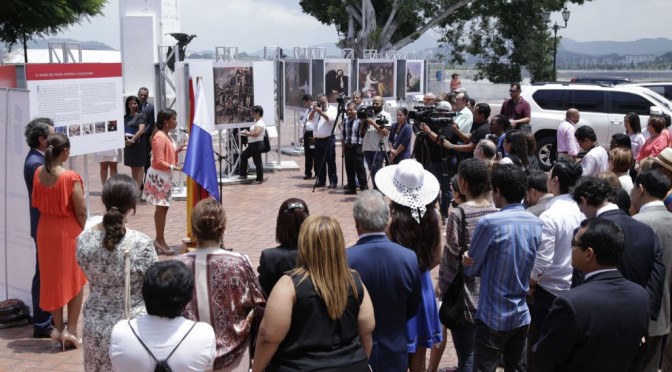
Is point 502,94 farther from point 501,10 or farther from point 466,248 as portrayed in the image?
point 466,248

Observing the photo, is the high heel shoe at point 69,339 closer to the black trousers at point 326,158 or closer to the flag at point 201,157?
the flag at point 201,157

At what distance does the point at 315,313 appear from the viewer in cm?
350

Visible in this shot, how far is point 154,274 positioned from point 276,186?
11188mm

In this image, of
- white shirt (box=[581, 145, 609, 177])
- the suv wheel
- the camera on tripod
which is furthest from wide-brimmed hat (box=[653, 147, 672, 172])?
the suv wheel

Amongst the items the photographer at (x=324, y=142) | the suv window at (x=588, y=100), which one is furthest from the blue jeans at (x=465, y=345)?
the suv window at (x=588, y=100)

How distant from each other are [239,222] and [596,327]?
8358mm

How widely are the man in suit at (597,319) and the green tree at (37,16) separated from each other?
32.1 m

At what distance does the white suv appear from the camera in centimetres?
1620

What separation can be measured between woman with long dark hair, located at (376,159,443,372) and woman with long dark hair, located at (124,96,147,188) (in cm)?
808

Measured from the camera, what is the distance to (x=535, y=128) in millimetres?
16531

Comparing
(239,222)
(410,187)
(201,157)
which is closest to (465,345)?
(410,187)

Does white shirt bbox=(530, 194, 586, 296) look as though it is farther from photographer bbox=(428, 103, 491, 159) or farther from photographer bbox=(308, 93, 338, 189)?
photographer bbox=(308, 93, 338, 189)

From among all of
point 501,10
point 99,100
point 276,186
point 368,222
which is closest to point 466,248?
point 368,222

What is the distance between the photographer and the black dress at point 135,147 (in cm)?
1216
